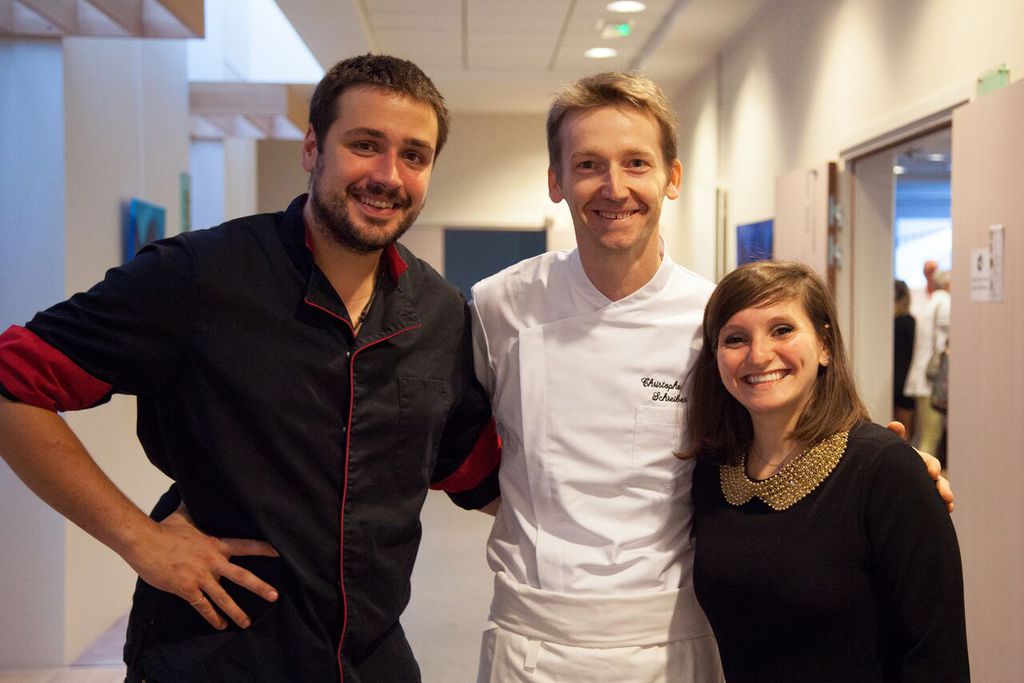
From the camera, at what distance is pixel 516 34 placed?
689 centimetres

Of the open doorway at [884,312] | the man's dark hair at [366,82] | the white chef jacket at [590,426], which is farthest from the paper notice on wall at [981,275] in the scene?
the man's dark hair at [366,82]

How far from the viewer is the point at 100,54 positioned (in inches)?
168

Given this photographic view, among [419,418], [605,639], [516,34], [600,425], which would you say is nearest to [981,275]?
[600,425]

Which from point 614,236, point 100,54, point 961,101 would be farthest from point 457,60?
point 614,236

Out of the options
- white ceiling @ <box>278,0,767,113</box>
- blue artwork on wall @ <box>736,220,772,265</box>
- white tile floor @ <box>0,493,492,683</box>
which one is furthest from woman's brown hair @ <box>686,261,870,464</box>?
white ceiling @ <box>278,0,767,113</box>

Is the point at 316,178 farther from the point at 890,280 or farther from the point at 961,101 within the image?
the point at 890,280

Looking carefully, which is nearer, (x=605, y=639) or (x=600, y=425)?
(x=605, y=639)

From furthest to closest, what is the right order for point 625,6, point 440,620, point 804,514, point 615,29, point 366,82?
point 615,29 → point 625,6 → point 440,620 → point 366,82 → point 804,514

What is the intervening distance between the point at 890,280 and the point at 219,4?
598cm

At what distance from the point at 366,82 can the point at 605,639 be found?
977 millimetres

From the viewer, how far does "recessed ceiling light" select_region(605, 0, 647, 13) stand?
19.8 ft

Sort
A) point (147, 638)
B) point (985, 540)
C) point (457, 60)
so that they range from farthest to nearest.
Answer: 1. point (457, 60)
2. point (985, 540)
3. point (147, 638)

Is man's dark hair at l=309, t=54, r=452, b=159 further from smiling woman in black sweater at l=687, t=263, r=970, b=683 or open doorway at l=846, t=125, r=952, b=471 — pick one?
open doorway at l=846, t=125, r=952, b=471

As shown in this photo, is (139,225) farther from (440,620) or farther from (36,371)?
(36,371)
